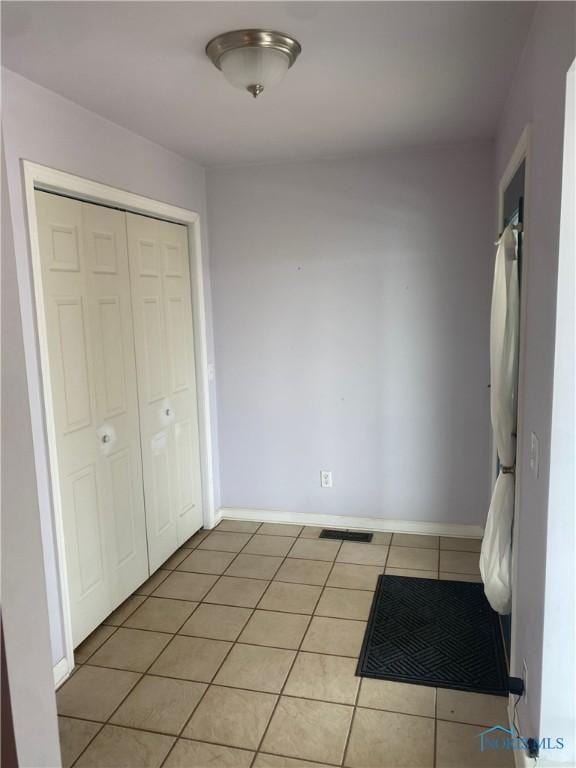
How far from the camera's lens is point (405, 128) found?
3059 mm

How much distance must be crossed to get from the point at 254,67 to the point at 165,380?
6.18 ft

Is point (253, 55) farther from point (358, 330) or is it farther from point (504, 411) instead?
point (358, 330)

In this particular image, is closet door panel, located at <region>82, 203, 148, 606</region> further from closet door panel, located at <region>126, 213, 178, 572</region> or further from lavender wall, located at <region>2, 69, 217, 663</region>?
lavender wall, located at <region>2, 69, 217, 663</region>

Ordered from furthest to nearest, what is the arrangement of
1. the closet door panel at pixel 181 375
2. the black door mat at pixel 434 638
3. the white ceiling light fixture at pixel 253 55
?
the closet door panel at pixel 181 375 → the black door mat at pixel 434 638 → the white ceiling light fixture at pixel 253 55

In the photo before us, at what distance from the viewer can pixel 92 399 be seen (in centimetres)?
272

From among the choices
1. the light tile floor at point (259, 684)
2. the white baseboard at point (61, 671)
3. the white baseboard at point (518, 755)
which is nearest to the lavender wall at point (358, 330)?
the light tile floor at point (259, 684)

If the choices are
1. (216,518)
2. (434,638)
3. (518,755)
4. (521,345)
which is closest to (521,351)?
(521,345)

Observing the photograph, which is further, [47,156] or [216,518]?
[216,518]

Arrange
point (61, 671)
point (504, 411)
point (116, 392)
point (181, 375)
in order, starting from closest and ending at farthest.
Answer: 1. point (504, 411)
2. point (61, 671)
3. point (116, 392)
4. point (181, 375)

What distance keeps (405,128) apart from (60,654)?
299 centimetres

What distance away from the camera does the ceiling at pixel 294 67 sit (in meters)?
1.75

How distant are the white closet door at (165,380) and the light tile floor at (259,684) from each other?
36cm

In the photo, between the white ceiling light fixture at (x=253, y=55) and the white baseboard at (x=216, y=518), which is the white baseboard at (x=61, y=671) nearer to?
the white baseboard at (x=216, y=518)

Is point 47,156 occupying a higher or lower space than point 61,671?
higher
